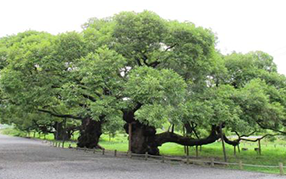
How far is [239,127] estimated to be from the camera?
13984 mm

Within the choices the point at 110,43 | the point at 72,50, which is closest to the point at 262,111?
the point at 110,43

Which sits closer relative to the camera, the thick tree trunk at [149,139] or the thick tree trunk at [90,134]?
the thick tree trunk at [149,139]


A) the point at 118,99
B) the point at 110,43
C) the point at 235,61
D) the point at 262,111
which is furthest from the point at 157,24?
the point at 262,111

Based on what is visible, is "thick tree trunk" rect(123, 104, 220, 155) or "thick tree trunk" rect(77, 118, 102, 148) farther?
"thick tree trunk" rect(77, 118, 102, 148)

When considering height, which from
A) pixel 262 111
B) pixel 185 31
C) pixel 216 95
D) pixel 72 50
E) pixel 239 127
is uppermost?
pixel 185 31

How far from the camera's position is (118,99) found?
14.4 m

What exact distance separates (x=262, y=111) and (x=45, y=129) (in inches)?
1614

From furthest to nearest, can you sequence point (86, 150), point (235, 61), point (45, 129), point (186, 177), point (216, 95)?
point (45, 129), point (86, 150), point (235, 61), point (216, 95), point (186, 177)

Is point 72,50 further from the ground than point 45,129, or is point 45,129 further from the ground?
point 72,50

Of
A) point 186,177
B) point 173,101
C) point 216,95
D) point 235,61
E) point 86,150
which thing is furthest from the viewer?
point 86,150

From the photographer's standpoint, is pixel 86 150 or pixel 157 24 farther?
pixel 86 150

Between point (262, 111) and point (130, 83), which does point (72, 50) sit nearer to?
point (130, 83)

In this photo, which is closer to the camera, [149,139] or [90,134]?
[149,139]

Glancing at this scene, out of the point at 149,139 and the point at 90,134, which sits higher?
the point at 90,134
